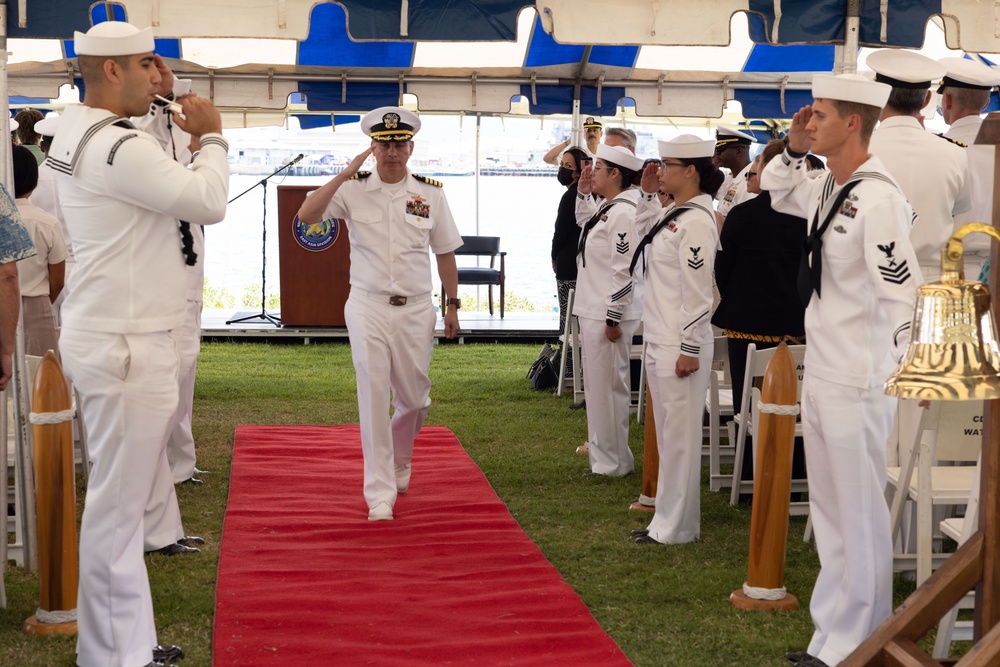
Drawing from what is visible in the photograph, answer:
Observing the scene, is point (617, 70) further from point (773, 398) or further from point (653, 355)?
point (773, 398)

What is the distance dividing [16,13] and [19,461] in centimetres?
284

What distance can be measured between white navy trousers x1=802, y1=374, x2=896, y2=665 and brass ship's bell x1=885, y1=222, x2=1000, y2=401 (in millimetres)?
1318

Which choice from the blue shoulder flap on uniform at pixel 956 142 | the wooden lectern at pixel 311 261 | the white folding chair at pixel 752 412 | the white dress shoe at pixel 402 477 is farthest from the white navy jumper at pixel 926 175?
the wooden lectern at pixel 311 261

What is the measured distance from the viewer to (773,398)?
4.31 m

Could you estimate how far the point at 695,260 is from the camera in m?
5.17

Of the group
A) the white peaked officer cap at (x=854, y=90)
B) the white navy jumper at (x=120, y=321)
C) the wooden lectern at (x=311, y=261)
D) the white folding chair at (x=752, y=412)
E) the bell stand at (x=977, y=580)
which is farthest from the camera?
the wooden lectern at (x=311, y=261)

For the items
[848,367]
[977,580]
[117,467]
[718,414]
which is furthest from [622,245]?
[977,580]

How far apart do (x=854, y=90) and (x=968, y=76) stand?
191 cm

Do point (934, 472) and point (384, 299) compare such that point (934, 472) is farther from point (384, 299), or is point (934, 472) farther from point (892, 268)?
point (384, 299)

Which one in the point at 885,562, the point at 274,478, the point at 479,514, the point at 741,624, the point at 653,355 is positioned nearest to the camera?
the point at 885,562

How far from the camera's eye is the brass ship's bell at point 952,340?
7.23 ft

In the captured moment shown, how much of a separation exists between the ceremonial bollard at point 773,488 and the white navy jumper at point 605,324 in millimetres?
2358

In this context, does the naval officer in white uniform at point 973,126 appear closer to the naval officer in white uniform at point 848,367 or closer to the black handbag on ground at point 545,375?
the naval officer in white uniform at point 848,367

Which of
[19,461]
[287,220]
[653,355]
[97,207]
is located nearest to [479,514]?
[653,355]
